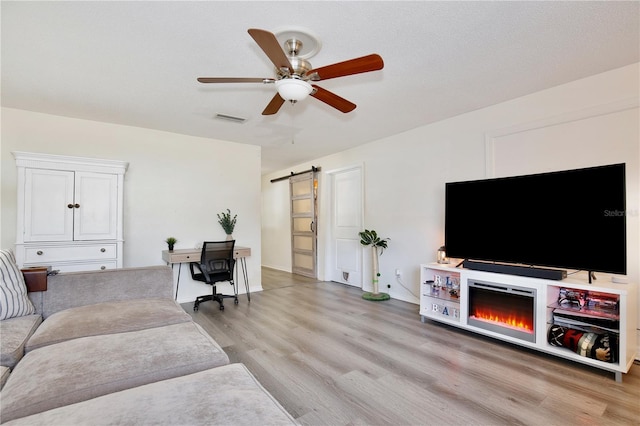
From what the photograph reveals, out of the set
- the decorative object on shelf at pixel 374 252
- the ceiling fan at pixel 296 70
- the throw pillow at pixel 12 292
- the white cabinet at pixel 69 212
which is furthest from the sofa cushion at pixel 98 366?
the decorative object on shelf at pixel 374 252

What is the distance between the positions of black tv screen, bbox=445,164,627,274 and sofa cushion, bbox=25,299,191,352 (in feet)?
9.15

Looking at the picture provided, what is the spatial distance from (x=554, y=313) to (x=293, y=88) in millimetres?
2729

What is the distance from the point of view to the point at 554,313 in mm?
2506

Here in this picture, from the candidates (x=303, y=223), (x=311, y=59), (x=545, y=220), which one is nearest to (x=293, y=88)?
(x=311, y=59)

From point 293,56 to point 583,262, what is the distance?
9.22 feet

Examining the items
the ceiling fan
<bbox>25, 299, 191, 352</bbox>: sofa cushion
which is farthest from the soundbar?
<bbox>25, 299, 191, 352</bbox>: sofa cushion

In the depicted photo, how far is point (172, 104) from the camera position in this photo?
10.9 feet

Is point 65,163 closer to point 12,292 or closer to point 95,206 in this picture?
point 95,206

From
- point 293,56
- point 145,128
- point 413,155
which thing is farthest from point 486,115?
point 145,128

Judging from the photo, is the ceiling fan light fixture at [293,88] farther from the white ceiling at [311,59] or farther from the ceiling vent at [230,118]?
the ceiling vent at [230,118]

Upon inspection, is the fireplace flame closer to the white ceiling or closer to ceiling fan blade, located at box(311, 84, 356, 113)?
the white ceiling

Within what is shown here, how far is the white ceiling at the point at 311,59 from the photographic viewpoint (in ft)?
6.23

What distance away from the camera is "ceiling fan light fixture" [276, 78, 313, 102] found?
2039 millimetres

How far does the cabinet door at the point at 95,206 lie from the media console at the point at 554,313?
3.79 m
